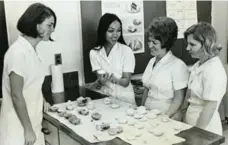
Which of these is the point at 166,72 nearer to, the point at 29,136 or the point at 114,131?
the point at 114,131

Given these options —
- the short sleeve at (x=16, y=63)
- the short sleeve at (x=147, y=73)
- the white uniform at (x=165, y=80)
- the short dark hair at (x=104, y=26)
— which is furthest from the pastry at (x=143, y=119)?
the short dark hair at (x=104, y=26)

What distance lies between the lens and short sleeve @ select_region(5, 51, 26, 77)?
4.50ft

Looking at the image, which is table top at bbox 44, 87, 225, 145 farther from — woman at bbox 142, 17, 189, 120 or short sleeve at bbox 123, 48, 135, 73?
short sleeve at bbox 123, 48, 135, 73

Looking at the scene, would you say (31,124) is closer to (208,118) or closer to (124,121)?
(124,121)

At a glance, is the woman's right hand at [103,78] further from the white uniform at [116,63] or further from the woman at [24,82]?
the woman at [24,82]

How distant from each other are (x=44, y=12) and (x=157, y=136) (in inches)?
31.4

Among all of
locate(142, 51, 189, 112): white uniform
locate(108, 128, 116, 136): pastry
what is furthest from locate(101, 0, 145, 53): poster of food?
locate(108, 128, 116, 136): pastry

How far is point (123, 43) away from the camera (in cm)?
210

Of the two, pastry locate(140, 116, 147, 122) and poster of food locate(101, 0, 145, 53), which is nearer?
pastry locate(140, 116, 147, 122)

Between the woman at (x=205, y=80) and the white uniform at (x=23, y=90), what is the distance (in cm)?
80

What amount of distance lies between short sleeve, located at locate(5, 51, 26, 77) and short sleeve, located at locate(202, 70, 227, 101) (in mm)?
873

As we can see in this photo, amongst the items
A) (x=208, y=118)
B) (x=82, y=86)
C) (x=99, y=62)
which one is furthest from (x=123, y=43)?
(x=208, y=118)

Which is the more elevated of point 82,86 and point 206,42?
point 206,42

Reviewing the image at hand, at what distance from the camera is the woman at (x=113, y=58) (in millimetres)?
2029
